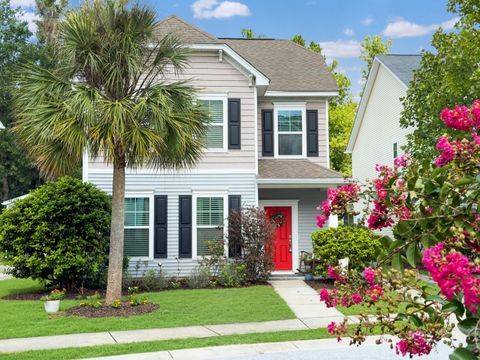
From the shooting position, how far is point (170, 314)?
10703mm

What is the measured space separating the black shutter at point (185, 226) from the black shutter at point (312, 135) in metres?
4.58

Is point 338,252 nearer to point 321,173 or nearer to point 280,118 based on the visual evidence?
point 321,173

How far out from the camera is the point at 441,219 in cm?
315

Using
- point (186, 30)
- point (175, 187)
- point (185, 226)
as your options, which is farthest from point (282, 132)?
point (185, 226)

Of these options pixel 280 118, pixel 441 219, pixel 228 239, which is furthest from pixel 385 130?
pixel 441 219

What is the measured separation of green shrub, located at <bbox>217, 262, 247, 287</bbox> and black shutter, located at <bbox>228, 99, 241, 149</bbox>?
12.0 feet

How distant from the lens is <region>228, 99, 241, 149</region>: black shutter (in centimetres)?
1583

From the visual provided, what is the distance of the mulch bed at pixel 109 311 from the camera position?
10656mm

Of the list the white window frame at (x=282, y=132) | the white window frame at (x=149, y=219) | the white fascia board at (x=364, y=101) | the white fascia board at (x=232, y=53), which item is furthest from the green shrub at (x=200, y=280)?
the white fascia board at (x=364, y=101)

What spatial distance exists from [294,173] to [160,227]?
4.40 m

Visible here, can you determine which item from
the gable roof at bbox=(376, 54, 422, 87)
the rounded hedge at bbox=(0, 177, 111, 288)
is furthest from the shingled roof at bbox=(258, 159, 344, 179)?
the gable roof at bbox=(376, 54, 422, 87)

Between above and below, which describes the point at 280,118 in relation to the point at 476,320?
above

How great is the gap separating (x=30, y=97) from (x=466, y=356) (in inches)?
→ 403

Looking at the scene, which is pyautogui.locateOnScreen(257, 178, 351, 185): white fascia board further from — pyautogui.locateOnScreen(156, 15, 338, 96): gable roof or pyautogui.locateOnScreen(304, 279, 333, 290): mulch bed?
pyautogui.locateOnScreen(156, 15, 338, 96): gable roof
